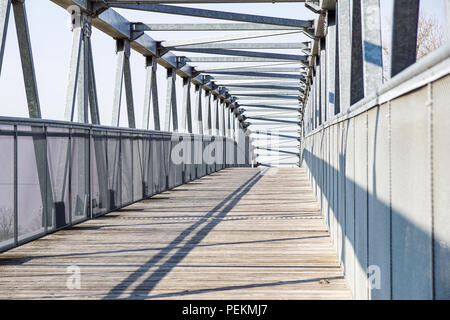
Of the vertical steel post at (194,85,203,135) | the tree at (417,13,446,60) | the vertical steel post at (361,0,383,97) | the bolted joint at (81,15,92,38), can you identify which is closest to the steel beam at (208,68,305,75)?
the vertical steel post at (194,85,203,135)

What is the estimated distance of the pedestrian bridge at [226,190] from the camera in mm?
2469

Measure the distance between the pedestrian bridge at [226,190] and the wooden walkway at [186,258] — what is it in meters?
0.03

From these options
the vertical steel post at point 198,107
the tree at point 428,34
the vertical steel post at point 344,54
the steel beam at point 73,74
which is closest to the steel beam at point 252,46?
the tree at point 428,34

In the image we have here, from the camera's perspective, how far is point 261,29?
18.0 m

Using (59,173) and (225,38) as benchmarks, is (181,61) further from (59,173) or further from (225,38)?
(59,173)

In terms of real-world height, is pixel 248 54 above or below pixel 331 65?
above

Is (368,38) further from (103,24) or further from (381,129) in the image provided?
(103,24)

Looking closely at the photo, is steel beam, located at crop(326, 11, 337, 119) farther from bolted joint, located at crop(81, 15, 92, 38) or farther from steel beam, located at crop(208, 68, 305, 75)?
steel beam, located at crop(208, 68, 305, 75)

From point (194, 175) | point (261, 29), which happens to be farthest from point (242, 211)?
point (194, 175)

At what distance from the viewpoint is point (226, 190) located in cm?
1672

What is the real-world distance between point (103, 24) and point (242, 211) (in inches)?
255

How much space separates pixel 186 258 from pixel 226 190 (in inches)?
385

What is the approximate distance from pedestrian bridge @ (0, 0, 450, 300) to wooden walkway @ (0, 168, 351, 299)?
3cm

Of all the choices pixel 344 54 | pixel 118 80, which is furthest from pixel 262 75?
pixel 344 54
